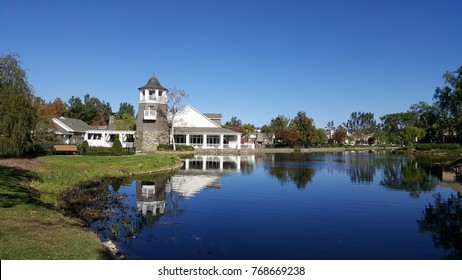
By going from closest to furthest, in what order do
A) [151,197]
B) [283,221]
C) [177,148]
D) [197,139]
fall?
[283,221] → [151,197] → [177,148] → [197,139]

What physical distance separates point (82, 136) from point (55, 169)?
118 feet

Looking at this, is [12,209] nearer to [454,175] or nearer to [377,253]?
[377,253]

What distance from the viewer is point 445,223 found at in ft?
40.2

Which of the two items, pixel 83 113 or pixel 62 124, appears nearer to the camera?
pixel 62 124

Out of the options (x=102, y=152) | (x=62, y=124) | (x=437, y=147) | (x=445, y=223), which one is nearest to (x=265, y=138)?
(x=437, y=147)

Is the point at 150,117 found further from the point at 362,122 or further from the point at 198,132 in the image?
the point at 362,122

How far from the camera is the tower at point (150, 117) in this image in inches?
1977

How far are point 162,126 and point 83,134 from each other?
44.1ft

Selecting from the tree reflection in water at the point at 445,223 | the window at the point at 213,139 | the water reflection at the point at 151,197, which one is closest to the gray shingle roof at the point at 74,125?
the window at the point at 213,139

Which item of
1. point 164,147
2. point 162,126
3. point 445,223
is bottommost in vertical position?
point 445,223

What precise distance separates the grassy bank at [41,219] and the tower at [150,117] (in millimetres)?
28316

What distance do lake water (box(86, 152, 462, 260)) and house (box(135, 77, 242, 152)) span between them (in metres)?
29.6

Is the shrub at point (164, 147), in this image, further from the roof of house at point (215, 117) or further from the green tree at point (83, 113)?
the green tree at point (83, 113)

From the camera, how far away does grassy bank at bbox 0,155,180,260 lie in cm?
761
